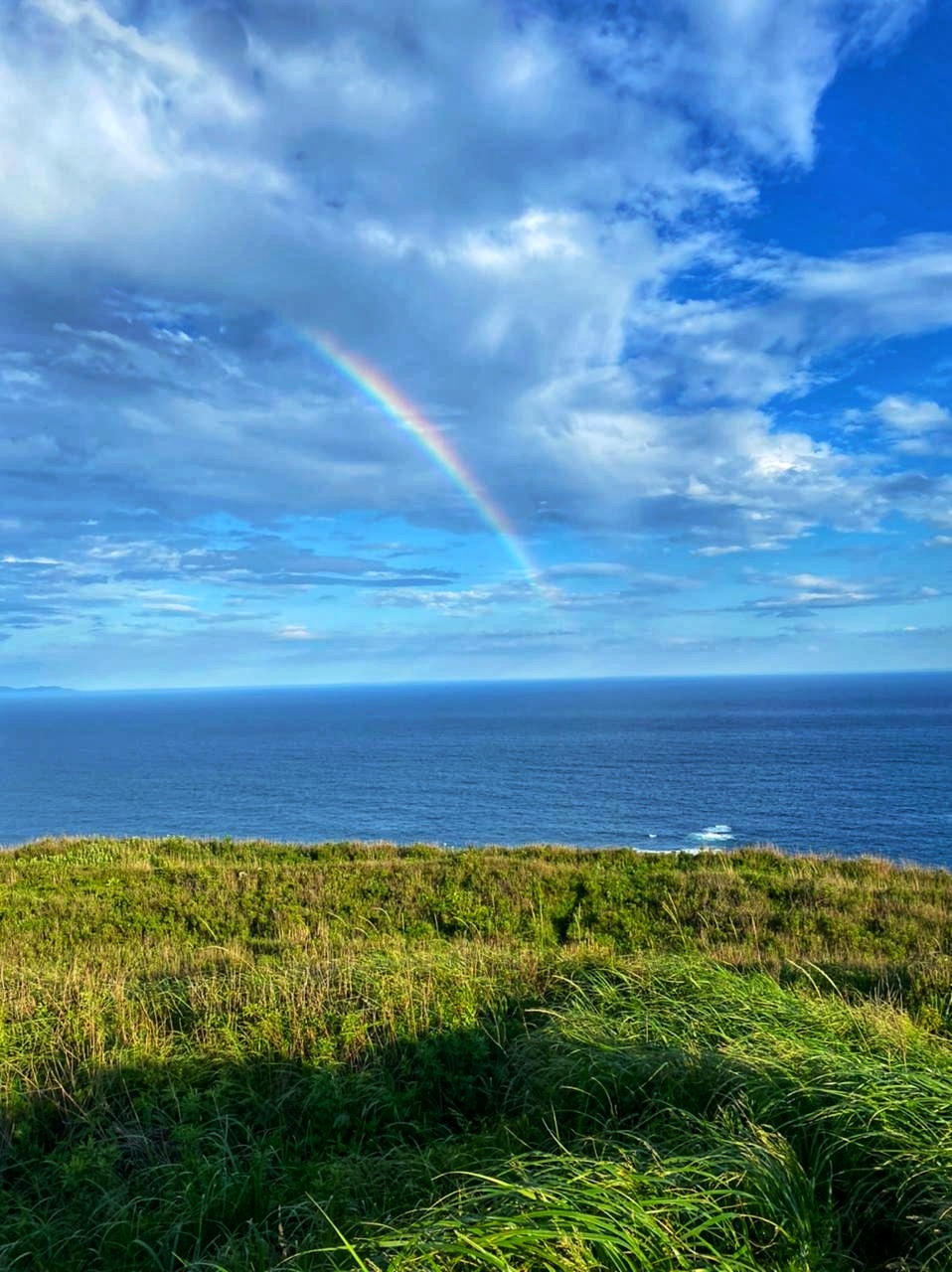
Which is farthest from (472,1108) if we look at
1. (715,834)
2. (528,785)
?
(528,785)

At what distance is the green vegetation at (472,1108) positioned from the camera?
3.52 meters

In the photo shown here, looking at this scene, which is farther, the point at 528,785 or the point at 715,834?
the point at 528,785

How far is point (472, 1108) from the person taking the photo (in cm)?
583

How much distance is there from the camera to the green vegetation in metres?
3.52

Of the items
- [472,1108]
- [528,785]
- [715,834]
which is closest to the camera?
[472,1108]

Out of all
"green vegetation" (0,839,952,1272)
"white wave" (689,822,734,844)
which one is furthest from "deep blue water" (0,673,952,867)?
"green vegetation" (0,839,952,1272)

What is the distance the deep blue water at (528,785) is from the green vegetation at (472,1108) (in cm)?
3969

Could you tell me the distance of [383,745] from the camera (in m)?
121

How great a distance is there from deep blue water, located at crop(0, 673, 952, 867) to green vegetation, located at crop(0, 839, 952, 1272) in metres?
39.7

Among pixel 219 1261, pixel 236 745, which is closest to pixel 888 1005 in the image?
pixel 219 1261

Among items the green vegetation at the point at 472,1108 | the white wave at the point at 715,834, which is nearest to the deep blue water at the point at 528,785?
the white wave at the point at 715,834

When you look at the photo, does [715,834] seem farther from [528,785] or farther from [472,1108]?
[472,1108]

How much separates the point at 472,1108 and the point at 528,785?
234 ft

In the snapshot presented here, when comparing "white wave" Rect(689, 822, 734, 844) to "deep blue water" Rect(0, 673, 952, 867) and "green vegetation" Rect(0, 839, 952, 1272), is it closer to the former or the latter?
"deep blue water" Rect(0, 673, 952, 867)
